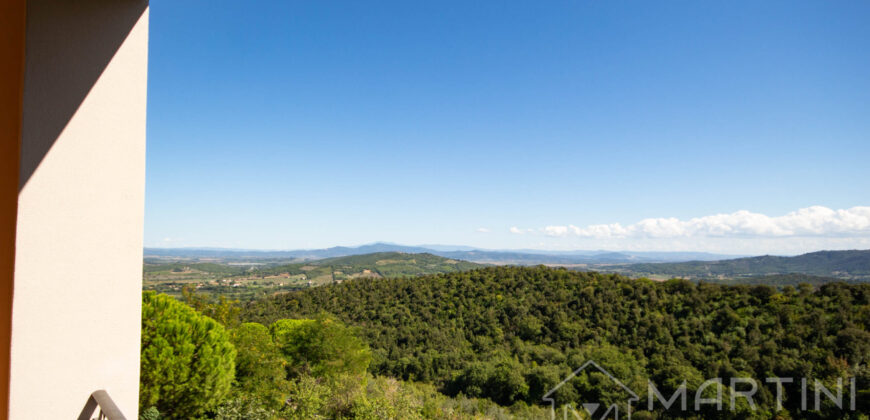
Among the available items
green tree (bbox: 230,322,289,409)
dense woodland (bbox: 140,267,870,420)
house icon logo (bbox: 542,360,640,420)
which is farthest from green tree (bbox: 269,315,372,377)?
house icon logo (bbox: 542,360,640,420)

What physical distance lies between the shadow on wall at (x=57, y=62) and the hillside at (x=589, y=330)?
55.3ft

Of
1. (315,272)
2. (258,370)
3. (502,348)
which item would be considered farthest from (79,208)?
(315,272)

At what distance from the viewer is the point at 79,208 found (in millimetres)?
1238

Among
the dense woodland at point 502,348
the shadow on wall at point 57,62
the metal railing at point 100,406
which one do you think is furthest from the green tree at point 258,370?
the shadow on wall at point 57,62

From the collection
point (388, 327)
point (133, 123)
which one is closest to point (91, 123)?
point (133, 123)

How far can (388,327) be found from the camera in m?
23.6

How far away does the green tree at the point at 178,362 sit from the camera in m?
6.37

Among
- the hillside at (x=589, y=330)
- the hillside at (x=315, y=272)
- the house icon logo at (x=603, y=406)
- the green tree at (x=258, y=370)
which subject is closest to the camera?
the green tree at (x=258, y=370)

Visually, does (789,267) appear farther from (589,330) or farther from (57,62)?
(57,62)

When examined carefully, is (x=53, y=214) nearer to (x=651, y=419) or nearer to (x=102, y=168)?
(x=102, y=168)

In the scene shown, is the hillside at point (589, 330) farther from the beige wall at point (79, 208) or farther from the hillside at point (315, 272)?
the hillside at point (315, 272)

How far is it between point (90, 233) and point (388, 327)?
2371cm

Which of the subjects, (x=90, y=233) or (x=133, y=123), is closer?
(x=90, y=233)

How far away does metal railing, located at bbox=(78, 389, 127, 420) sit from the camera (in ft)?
4.09
